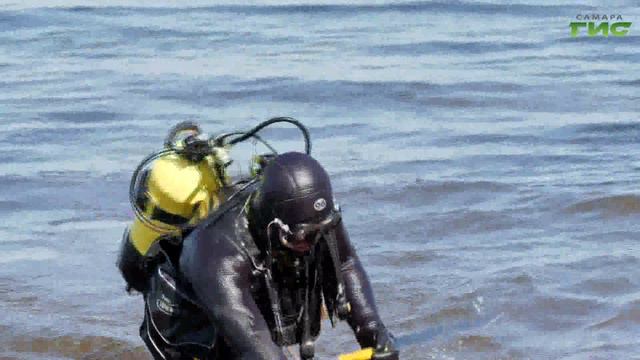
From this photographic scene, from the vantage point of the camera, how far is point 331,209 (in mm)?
4844

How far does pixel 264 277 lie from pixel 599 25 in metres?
15.1

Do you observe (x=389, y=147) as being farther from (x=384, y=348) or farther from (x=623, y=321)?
(x=384, y=348)

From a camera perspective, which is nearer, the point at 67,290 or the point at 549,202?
the point at 67,290

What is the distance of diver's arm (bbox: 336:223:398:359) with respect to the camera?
5.29 metres

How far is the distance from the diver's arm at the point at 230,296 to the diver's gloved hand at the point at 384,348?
0.47 meters

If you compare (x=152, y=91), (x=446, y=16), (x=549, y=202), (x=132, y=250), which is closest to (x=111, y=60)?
(x=152, y=91)

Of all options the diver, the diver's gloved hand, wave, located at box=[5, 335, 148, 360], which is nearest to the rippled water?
wave, located at box=[5, 335, 148, 360]

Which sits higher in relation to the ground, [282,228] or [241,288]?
[282,228]

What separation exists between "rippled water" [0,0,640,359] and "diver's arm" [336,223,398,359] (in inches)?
13.6

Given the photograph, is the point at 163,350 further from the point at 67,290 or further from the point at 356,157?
the point at 356,157

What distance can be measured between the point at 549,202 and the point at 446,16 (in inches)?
390

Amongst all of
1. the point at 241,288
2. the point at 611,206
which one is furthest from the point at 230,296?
the point at 611,206

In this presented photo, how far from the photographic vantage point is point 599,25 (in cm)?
1925

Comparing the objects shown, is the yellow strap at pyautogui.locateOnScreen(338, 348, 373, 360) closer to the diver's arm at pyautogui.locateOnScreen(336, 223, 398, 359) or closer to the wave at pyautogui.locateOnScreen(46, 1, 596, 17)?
the diver's arm at pyautogui.locateOnScreen(336, 223, 398, 359)
